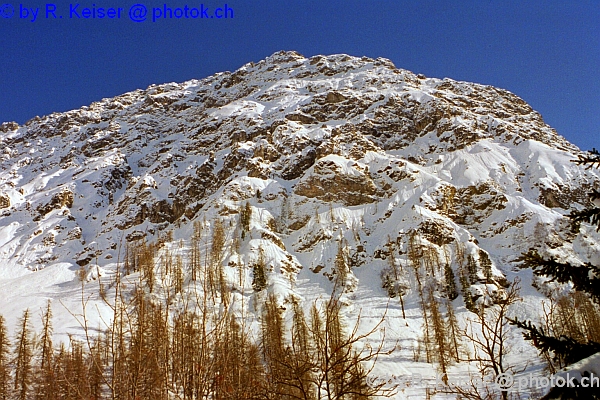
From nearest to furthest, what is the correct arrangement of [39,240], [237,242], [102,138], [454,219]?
1. [237,242]
2. [454,219]
3. [39,240]
4. [102,138]

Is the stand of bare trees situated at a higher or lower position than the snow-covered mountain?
lower

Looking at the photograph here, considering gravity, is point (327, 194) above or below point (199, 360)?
above

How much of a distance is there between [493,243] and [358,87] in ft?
332

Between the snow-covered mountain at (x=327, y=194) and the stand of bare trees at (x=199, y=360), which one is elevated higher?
the snow-covered mountain at (x=327, y=194)

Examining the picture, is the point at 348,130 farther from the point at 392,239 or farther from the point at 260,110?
the point at 392,239

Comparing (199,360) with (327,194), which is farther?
(327,194)

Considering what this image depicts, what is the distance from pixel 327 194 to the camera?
98.6 m

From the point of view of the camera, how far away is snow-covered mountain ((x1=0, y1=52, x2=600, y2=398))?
66562 mm

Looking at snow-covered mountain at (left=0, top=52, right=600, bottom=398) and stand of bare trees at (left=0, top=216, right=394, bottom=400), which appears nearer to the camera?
stand of bare trees at (left=0, top=216, right=394, bottom=400)

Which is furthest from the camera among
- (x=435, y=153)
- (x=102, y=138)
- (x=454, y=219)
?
(x=102, y=138)

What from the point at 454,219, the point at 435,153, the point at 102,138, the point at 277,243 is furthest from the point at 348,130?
the point at 102,138

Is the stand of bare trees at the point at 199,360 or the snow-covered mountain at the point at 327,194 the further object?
the snow-covered mountain at the point at 327,194

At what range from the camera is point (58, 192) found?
121 meters

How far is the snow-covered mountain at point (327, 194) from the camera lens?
66562mm
